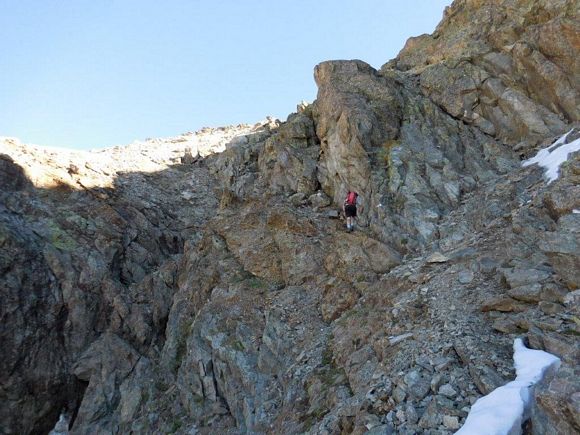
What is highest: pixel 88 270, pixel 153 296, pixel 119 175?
pixel 119 175

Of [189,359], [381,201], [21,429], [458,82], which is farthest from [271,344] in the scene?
[458,82]

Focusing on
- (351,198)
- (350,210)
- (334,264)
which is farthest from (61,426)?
(351,198)

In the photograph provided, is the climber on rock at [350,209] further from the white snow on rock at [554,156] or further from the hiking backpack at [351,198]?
the white snow on rock at [554,156]

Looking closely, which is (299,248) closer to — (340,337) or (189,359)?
(340,337)

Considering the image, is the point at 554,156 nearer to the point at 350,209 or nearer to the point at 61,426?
the point at 350,209

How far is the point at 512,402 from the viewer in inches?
298

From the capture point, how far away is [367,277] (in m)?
15.6

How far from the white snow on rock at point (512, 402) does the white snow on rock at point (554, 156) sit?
9.08 metres

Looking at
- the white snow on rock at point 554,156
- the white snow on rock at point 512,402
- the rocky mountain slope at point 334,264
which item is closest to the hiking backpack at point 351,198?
the rocky mountain slope at point 334,264

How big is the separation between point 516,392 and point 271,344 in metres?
9.04

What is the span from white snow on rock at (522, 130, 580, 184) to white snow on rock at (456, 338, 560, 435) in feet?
29.8

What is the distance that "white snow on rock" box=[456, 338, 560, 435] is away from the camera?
7.18 meters

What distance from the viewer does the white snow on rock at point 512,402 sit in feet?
23.6

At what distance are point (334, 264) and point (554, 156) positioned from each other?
1022cm
